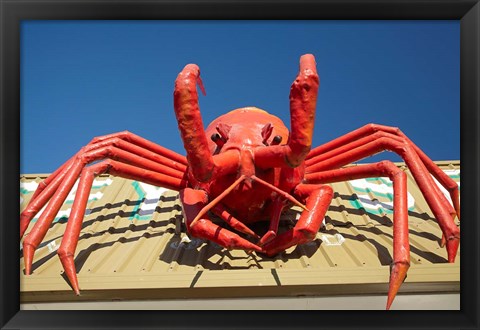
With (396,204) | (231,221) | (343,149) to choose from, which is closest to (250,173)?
(231,221)

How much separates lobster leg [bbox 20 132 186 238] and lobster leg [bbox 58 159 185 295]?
0.18 m

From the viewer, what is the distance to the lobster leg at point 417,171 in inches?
129

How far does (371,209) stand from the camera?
5.01 metres

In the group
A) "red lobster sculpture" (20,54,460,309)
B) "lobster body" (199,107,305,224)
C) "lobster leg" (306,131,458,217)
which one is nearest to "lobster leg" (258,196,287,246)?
"red lobster sculpture" (20,54,460,309)

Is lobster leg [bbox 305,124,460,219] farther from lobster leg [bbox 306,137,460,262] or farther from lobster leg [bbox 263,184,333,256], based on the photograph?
lobster leg [bbox 263,184,333,256]

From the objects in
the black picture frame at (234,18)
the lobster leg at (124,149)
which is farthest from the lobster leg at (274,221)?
the lobster leg at (124,149)

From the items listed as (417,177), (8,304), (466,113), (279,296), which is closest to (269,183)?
(279,296)

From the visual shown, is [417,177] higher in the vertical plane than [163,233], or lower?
higher

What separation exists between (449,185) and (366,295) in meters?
2.07

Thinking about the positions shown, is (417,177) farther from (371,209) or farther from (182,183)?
(182,183)

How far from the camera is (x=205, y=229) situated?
10.7 feet

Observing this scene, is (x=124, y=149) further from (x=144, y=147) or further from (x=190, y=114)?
(x=190, y=114)

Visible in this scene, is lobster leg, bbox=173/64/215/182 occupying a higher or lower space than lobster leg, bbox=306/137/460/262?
higher

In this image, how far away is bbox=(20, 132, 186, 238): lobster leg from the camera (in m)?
4.07
